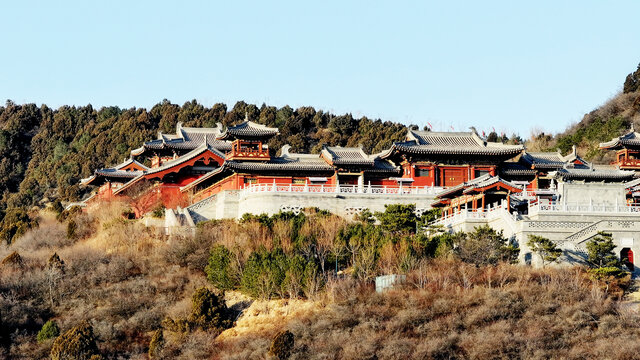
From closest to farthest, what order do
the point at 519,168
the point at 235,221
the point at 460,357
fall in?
1. the point at 460,357
2. the point at 235,221
3. the point at 519,168

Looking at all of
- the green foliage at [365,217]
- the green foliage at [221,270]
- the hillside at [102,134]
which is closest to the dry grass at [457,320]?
the green foliage at [221,270]

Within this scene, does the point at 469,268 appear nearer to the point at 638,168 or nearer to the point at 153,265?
the point at 153,265

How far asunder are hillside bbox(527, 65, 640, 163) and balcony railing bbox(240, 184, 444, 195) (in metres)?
24.4

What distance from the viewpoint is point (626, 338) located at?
115 feet

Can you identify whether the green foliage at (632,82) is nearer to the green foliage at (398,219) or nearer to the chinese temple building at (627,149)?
the chinese temple building at (627,149)

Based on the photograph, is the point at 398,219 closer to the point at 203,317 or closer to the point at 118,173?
the point at 203,317

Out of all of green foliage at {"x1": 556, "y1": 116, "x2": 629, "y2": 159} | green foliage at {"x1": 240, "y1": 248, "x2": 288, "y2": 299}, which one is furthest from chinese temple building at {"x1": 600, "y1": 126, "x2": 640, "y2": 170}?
green foliage at {"x1": 240, "y1": 248, "x2": 288, "y2": 299}

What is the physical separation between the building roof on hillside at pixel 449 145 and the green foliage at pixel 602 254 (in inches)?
562

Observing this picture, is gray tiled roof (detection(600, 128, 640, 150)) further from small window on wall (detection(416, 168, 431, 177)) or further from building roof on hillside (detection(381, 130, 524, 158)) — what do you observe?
small window on wall (detection(416, 168, 431, 177))

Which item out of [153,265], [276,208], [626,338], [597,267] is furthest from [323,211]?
[626,338]

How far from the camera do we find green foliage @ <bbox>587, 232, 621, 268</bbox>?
132ft

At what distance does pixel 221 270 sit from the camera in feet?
134

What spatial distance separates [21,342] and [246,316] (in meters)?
8.19

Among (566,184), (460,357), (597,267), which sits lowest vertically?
(460,357)
